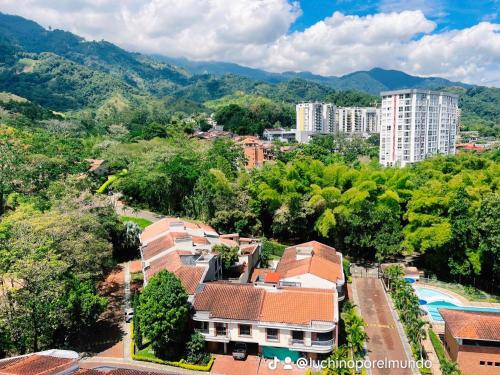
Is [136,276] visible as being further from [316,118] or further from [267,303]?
[316,118]

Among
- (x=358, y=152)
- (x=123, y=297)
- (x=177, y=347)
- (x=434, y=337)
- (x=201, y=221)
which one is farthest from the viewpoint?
(x=358, y=152)

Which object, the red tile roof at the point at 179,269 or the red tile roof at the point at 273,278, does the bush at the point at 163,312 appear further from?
the red tile roof at the point at 273,278

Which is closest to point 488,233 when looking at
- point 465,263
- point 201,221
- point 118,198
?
point 465,263

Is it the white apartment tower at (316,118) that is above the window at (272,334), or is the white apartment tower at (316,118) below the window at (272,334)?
above

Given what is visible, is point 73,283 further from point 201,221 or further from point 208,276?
point 201,221

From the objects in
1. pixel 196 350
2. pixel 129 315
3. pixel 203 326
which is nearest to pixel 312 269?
pixel 203 326

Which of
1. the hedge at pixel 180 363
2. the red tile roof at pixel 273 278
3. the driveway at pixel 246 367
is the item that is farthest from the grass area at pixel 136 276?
the driveway at pixel 246 367

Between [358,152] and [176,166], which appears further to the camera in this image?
[358,152]
